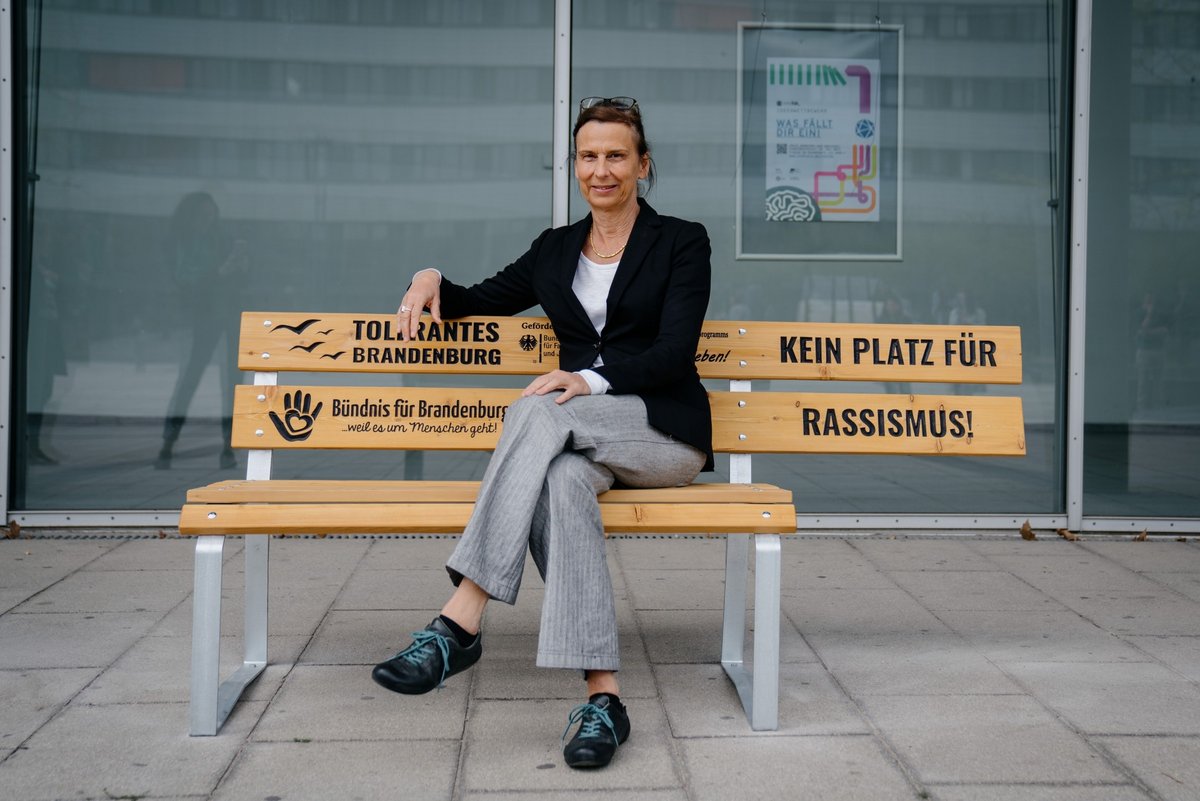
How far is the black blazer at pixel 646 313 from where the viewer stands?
134 inches

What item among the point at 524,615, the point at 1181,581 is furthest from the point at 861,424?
the point at 1181,581

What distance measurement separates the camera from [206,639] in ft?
10.1

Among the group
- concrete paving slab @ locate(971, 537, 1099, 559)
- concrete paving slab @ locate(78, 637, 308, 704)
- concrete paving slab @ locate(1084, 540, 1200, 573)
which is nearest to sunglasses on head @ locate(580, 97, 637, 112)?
concrete paving slab @ locate(78, 637, 308, 704)

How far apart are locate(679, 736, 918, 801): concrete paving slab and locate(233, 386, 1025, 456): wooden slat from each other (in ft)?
3.31

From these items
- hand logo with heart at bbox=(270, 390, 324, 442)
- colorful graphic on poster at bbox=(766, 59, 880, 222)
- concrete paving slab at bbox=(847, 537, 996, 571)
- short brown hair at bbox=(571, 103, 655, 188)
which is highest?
colorful graphic on poster at bbox=(766, 59, 880, 222)

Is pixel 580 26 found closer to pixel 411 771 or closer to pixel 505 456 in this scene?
pixel 505 456

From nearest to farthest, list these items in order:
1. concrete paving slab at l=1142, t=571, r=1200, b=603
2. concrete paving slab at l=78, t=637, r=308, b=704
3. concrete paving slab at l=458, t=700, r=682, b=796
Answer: concrete paving slab at l=458, t=700, r=682, b=796
concrete paving slab at l=78, t=637, r=308, b=704
concrete paving slab at l=1142, t=571, r=1200, b=603

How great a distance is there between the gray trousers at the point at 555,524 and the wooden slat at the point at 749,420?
57cm

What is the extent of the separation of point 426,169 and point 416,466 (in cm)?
145

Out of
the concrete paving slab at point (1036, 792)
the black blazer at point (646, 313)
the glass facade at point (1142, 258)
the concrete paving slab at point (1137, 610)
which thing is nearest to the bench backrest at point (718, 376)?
the black blazer at point (646, 313)

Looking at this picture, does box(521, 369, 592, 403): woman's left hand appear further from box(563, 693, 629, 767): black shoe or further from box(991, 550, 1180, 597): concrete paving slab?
box(991, 550, 1180, 597): concrete paving slab

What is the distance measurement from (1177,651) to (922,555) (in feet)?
5.64

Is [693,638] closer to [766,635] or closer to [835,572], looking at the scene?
[766,635]

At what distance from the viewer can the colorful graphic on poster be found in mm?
6098
